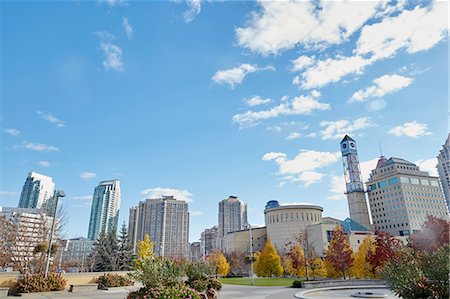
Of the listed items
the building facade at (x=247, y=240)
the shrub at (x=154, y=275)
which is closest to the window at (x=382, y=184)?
the building facade at (x=247, y=240)

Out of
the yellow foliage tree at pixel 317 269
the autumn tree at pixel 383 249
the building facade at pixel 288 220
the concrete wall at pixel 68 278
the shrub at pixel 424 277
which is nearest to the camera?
the shrub at pixel 424 277

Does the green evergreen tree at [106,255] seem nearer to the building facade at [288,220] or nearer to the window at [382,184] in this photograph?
the building facade at [288,220]

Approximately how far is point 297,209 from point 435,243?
6056 centimetres

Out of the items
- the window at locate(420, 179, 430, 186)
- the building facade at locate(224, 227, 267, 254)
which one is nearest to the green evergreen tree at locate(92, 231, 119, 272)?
the building facade at locate(224, 227, 267, 254)

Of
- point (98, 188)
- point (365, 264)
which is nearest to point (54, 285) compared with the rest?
point (365, 264)

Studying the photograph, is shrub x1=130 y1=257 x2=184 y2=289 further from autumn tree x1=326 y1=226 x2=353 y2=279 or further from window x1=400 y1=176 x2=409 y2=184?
window x1=400 y1=176 x2=409 y2=184

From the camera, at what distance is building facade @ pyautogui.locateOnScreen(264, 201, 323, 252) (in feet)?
255

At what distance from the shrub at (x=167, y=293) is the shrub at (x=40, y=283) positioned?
13.4m

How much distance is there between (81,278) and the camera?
2291 centimetres

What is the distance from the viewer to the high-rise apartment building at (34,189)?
114 meters

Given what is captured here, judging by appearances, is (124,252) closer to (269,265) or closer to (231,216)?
(269,265)

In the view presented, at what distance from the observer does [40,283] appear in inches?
734

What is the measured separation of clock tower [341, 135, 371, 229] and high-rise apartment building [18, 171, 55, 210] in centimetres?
10956

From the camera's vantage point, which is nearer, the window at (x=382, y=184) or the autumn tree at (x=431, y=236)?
the autumn tree at (x=431, y=236)
